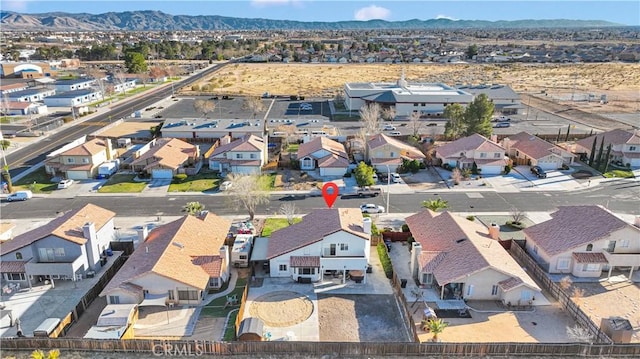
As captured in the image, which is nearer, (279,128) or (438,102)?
(279,128)

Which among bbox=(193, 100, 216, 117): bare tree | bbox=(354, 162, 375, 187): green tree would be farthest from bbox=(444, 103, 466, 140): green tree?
bbox=(193, 100, 216, 117): bare tree

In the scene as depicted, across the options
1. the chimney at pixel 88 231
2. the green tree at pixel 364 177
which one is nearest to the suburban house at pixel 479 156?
the green tree at pixel 364 177

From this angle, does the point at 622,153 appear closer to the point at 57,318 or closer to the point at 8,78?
the point at 57,318

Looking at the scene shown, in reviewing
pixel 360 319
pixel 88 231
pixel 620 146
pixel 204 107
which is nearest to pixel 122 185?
pixel 88 231

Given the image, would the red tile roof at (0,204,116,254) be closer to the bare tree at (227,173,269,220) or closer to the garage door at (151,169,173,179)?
the bare tree at (227,173,269,220)

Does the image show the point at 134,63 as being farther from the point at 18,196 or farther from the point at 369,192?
the point at 369,192

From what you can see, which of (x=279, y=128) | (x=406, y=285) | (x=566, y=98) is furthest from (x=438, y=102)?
(x=406, y=285)

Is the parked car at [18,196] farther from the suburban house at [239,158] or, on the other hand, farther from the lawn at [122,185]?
the suburban house at [239,158]

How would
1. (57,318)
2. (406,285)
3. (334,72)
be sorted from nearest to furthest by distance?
(57,318) → (406,285) → (334,72)
